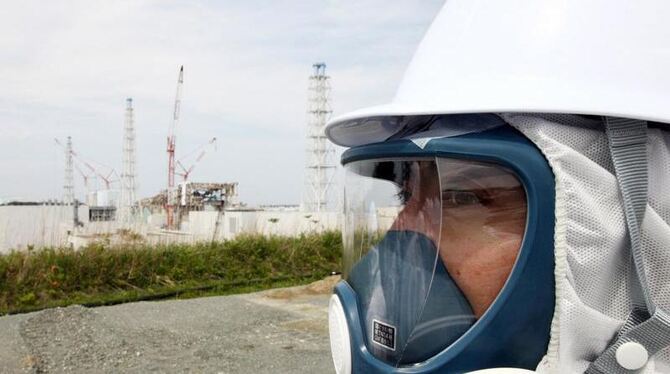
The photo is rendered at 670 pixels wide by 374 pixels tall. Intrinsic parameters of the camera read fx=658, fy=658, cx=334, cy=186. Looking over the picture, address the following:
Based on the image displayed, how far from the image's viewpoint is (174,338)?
6293 millimetres

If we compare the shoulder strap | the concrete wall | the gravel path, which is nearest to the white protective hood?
the shoulder strap

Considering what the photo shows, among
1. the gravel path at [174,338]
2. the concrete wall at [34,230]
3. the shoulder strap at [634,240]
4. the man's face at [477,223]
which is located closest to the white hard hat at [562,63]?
the shoulder strap at [634,240]

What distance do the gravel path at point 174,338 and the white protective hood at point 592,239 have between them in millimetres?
3880

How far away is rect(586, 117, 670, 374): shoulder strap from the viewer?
135 cm

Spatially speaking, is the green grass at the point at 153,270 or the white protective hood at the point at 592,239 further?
the green grass at the point at 153,270

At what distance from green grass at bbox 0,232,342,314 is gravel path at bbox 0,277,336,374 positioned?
1.08 metres

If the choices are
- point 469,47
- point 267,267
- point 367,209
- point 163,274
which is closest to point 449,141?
point 469,47

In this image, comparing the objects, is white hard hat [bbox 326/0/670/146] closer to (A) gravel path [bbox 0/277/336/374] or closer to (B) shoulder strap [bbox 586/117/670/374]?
(B) shoulder strap [bbox 586/117/670/374]

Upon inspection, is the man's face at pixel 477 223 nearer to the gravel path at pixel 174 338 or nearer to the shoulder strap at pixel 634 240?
the shoulder strap at pixel 634 240

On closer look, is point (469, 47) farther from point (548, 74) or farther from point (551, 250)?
point (551, 250)

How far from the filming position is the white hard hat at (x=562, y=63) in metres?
1.40

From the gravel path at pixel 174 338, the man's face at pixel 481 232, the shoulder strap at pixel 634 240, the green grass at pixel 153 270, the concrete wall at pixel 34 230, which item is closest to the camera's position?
the shoulder strap at pixel 634 240

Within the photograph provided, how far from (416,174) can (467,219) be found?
187 millimetres

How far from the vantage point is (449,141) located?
58.5 inches
